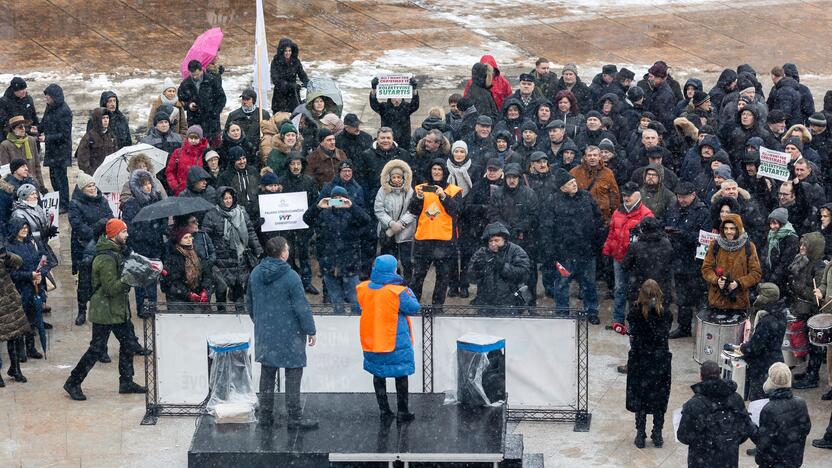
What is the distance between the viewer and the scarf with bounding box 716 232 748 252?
1516 cm

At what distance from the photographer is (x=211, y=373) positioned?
13859 millimetres

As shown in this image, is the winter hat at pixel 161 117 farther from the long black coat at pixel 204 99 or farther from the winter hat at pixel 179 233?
the winter hat at pixel 179 233

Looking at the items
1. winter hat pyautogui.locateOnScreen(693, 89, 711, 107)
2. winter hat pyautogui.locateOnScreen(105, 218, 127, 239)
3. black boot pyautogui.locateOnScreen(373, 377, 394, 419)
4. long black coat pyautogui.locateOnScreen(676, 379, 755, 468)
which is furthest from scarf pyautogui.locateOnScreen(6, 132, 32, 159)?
long black coat pyautogui.locateOnScreen(676, 379, 755, 468)

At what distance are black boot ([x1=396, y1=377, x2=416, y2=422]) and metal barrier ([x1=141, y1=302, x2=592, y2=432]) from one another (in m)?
1.00

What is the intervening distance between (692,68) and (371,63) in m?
5.39

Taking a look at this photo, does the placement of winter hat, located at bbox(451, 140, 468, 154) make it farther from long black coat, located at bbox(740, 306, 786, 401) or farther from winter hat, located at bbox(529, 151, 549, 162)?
long black coat, located at bbox(740, 306, 786, 401)

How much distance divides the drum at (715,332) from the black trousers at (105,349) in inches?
216

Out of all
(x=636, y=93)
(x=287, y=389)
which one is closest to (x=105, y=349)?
(x=287, y=389)

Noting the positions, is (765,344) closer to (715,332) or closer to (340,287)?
(715,332)

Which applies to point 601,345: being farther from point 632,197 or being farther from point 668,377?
point 668,377

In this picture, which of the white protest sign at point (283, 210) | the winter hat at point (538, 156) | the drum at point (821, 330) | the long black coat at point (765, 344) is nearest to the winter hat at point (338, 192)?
the white protest sign at point (283, 210)

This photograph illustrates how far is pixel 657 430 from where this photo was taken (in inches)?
543

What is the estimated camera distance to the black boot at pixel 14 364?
49.6 feet

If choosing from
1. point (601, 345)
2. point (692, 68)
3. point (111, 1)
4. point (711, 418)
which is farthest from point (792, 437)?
point (111, 1)
